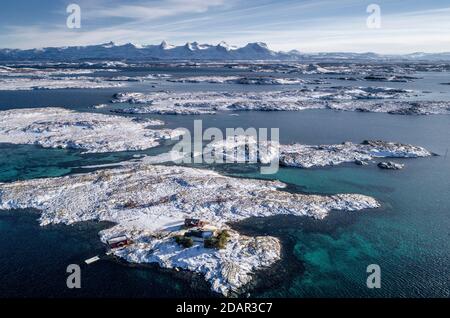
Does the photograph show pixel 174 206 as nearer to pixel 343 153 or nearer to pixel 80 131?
pixel 343 153

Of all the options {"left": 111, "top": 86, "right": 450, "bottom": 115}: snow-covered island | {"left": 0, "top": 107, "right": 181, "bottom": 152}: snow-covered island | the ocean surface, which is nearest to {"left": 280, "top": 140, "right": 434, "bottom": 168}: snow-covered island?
the ocean surface

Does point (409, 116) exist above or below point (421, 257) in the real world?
above

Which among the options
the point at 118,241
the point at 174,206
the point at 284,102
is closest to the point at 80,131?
the point at 174,206

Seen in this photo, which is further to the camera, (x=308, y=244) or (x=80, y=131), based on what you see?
(x=80, y=131)

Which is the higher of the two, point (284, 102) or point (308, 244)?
point (284, 102)
